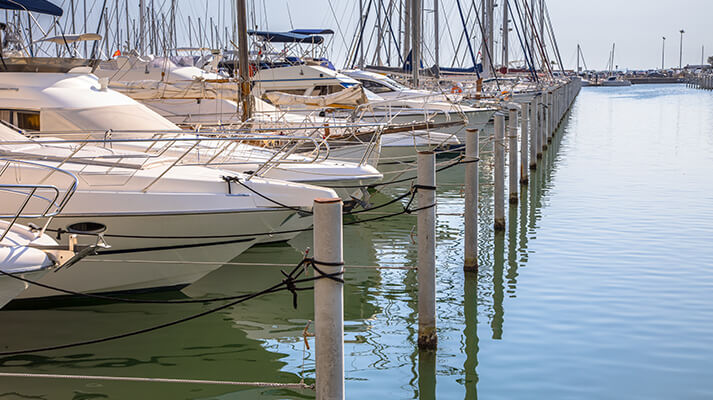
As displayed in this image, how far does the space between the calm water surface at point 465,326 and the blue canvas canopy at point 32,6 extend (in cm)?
508

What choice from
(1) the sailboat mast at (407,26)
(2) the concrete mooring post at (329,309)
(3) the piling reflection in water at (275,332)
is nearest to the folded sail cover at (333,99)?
(1) the sailboat mast at (407,26)

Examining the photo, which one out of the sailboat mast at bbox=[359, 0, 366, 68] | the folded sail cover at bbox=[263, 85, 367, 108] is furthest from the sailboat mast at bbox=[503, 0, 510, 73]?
the folded sail cover at bbox=[263, 85, 367, 108]

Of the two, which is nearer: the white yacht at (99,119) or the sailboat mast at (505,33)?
the white yacht at (99,119)

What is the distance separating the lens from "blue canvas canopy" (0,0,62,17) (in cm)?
1212

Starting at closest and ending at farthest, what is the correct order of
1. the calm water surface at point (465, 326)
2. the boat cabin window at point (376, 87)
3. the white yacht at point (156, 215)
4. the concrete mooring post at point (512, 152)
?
the calm water surface at point (465, 326), the white yacht at point (156, 215), the concrete mooring post at point (512, 152), the boat cabin window at point (376, 87)

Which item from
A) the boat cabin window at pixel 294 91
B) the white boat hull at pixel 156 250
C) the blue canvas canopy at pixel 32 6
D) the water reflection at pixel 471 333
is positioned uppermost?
the blue canvas canopy at pixel 32 6

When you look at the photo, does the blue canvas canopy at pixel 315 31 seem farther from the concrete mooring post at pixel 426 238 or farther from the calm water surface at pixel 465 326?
the concrete mooring post at pixel 426 238

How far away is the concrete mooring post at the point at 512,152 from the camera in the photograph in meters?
14.1

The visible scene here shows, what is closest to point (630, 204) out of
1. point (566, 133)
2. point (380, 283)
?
point (380, 283)

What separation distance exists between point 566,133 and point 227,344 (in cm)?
2834

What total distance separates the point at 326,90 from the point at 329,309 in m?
19.0

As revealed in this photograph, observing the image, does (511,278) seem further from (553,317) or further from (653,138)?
(653,138)

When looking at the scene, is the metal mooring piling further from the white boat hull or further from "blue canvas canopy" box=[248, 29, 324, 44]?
the white boat hull

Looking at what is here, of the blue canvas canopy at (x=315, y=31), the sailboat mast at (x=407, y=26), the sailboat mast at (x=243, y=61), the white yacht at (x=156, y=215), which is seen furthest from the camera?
the blue canvas canopy at (x=315, y=31)
